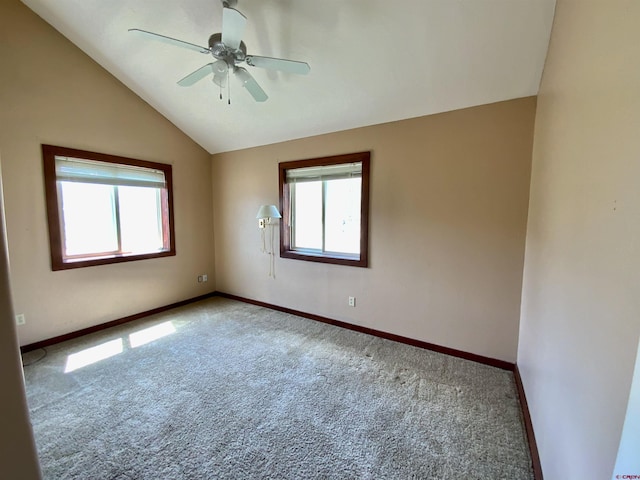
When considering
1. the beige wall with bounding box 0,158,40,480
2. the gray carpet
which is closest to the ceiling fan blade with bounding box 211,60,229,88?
the beige wall with bounding box 0,158,40,480

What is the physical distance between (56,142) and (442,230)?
4119mm

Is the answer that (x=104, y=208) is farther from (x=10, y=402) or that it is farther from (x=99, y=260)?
(x=10, y=402)

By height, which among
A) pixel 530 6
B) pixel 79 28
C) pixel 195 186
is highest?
pixel 79 28

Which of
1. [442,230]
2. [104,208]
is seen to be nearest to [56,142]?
[104,208]

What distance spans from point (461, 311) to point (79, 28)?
4.72m

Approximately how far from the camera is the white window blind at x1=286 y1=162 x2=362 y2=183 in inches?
126

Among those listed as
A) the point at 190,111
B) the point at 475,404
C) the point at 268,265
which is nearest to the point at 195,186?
the point at 190,111

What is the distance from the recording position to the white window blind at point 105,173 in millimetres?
2941

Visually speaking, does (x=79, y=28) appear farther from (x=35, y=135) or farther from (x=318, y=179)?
(x=318, y=179)

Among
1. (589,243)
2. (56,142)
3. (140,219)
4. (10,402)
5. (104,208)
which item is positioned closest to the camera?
(10,402)

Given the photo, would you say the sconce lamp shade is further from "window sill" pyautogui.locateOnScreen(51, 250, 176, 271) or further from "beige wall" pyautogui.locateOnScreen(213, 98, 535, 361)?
"window sill" pyautogui.locateOnScreen(51, 250, 176, 271)

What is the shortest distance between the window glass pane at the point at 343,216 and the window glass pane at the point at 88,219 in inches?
107

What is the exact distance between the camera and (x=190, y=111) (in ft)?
11.5

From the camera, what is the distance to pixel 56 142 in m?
2.85
